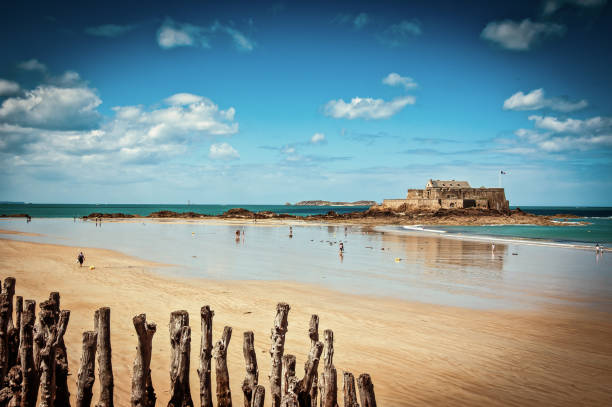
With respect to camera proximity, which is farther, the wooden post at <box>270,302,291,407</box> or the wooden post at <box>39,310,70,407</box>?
the wooden post at <box>270,302,291,407</box>

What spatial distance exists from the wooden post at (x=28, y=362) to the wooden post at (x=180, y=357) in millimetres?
2226

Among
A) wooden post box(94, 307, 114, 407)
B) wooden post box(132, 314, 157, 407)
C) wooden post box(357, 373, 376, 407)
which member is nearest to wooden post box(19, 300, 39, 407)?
wooden post box(94, 307, 114, 407)

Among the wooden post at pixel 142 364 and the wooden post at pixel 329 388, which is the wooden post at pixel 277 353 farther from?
the wooden post at pixel 142 364

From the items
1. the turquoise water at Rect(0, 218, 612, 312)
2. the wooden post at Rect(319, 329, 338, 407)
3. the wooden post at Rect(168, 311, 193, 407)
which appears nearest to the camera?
the wooden post at Rect(319, 329, 338, 407)

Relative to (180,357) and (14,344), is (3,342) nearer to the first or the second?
(14,344)

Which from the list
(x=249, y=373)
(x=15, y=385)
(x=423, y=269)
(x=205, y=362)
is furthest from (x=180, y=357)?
(x=423, y=269)

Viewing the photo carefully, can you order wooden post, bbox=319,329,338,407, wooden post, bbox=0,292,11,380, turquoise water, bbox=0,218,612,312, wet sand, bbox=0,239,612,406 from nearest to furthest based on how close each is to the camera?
1. wooden post, bbox=319,329,338,407
2. wooden post, bbox=0,292,11,380
3. wet sand, bbox=0,239,612,406
4. turquoise water, bbox=0,218,612,312

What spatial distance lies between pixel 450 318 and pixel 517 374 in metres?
4.62

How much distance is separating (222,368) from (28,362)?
3140 mm

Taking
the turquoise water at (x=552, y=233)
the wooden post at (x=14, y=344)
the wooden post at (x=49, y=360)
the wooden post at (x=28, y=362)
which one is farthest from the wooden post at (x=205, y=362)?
the turquoise water at (x=552, y=233)

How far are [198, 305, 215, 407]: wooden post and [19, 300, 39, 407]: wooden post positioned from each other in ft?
8.87

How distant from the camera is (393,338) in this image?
1174 cm

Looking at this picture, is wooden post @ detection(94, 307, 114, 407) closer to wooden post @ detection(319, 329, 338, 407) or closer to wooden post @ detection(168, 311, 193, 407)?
wooden post @ detection(168, 311, 193, 407)

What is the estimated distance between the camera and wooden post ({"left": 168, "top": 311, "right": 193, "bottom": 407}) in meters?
6.39
